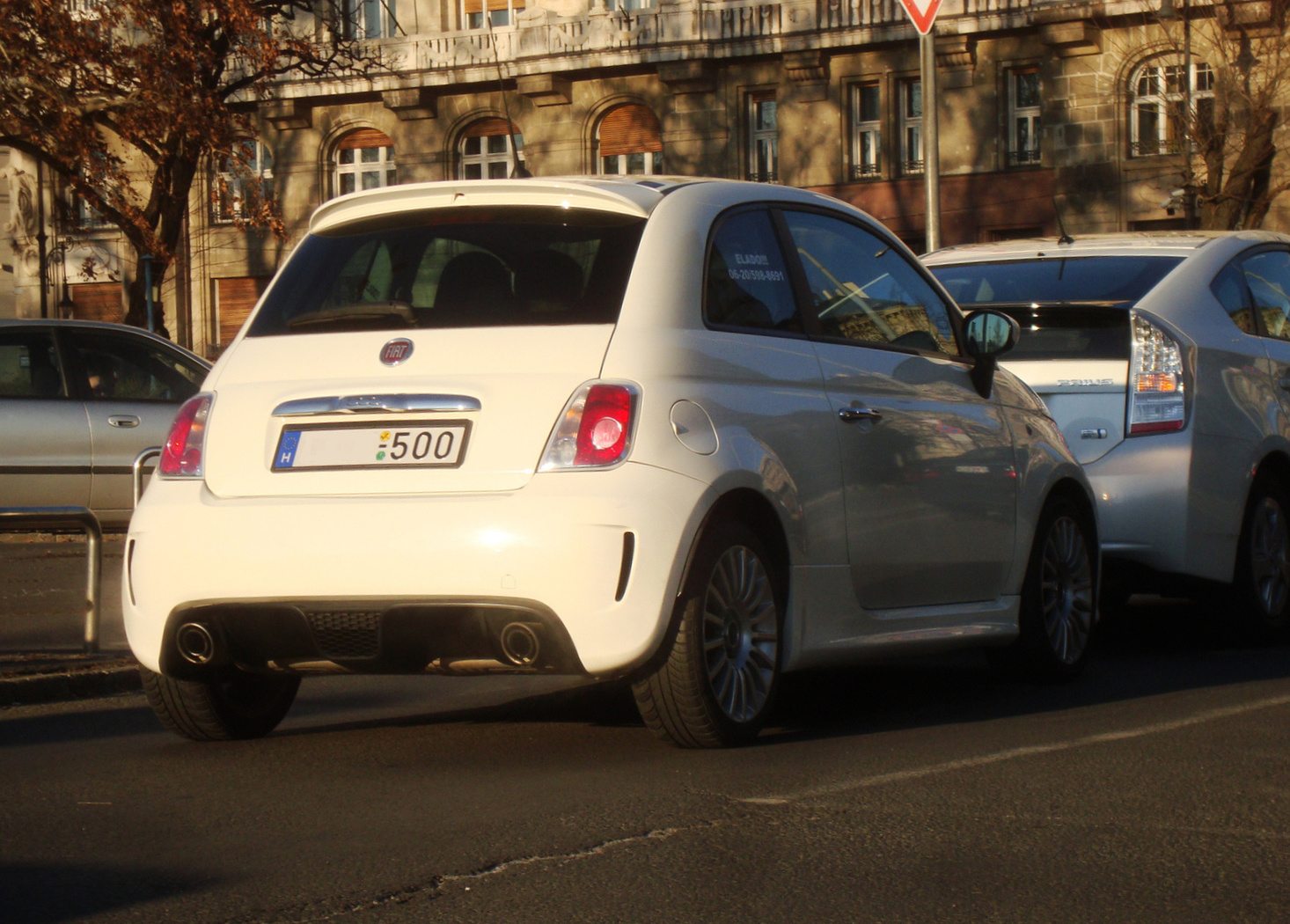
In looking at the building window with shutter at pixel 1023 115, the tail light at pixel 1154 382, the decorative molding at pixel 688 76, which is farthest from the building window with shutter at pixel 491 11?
the tail light at pixel 1154 382

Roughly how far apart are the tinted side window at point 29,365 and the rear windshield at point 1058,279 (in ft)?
20.2

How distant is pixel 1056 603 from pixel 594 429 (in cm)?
278

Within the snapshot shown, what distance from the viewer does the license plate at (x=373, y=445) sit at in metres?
5.27

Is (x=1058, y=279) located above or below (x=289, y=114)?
below

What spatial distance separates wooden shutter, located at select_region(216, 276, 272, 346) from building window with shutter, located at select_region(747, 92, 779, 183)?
11.2m

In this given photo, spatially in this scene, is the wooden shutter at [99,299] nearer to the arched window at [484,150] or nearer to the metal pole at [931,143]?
the arched window at [484,150]

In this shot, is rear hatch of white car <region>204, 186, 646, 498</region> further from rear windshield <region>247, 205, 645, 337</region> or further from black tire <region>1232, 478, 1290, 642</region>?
black tire <region>1232, 478, 1290, 642</region>

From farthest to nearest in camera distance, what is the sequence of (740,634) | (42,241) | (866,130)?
(42,241) < (866,130) < (740,634)

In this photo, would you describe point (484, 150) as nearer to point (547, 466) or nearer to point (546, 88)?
point (546, 88)

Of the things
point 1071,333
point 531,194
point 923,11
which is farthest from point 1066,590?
point 923,11

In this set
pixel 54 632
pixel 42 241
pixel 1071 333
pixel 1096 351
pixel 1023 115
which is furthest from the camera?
pixel 42 241

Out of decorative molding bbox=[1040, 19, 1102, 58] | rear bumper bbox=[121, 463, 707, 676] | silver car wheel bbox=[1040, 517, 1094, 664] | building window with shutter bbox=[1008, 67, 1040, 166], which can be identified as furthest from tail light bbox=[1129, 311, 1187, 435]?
building window with shutter bbox=[1008, 67, 1040, 166]

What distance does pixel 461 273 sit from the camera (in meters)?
5.65

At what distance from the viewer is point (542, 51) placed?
39250 millimetres
